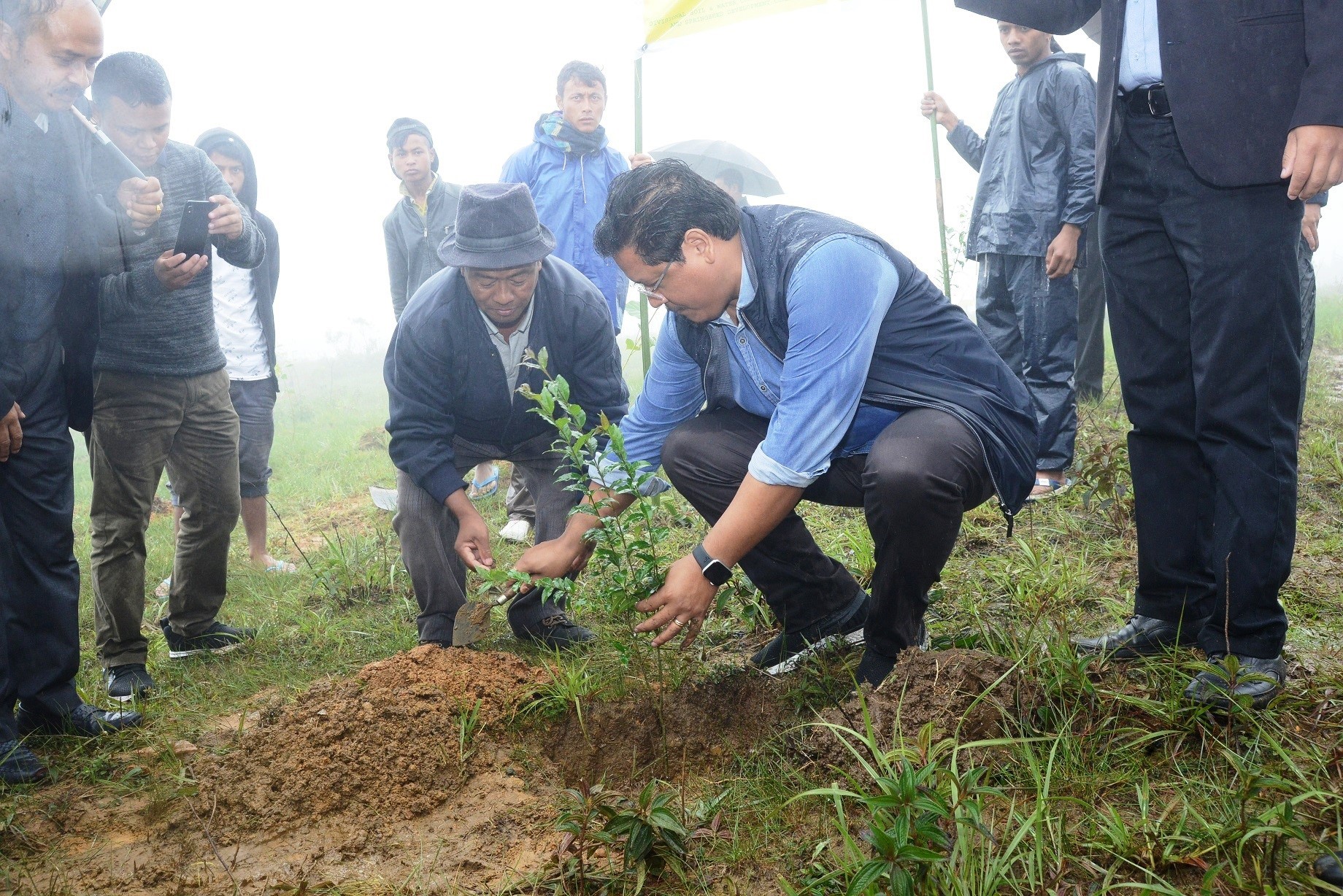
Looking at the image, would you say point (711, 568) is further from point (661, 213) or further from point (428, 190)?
Answer: point (428, 190)

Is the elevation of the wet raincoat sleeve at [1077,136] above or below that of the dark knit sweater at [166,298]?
above

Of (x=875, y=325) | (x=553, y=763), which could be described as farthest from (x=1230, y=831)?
(x=553, y=763)

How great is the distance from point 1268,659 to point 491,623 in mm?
2340

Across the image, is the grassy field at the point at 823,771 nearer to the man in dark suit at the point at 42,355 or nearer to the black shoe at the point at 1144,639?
the black shoe at the point at 1144,639

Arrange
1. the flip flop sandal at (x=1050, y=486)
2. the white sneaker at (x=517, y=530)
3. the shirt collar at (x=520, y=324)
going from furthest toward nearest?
the white sneaker at (x=517, y=530) → the flip flop sandal at (x=1050, y=486) → the shirt collar at (x=520, y=324)

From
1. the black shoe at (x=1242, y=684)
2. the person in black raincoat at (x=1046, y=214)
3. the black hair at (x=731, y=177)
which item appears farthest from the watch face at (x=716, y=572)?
the black hair at (x=731, y=177)

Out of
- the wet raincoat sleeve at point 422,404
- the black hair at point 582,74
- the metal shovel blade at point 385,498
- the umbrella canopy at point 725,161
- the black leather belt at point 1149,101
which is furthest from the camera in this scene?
the umbrella canopy at point 725,161

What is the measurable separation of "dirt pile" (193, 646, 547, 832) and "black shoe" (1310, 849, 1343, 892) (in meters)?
1.80

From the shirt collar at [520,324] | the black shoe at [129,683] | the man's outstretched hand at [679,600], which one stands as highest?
the shirt collar at [520,324]

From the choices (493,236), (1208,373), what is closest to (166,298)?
(493,236)

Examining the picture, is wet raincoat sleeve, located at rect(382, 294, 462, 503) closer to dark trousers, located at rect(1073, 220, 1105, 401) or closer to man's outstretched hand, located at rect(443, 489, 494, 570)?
man's outstretched hand, located at rect(443, 489, 494, 570)

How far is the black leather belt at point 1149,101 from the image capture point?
2174 millimetres

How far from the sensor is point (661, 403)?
2928mm

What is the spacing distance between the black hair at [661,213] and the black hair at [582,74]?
2971mm
